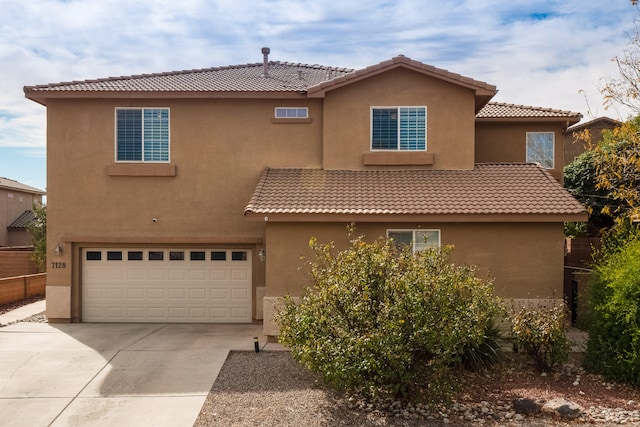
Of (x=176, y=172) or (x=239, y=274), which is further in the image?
(x=239, y=274)

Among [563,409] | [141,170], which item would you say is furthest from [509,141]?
[141,170]

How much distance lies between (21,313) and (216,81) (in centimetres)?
946

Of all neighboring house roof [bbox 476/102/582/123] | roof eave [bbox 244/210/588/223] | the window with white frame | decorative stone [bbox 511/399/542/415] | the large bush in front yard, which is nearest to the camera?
the large bush in front yard

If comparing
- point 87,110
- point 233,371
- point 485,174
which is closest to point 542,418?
point 233,371

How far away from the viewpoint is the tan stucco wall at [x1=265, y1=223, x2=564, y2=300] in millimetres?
12492

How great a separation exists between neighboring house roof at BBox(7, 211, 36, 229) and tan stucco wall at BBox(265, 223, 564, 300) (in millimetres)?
26880

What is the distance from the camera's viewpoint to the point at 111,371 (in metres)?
10.3

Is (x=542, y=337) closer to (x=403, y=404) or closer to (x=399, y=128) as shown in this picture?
(x=403, y=404)

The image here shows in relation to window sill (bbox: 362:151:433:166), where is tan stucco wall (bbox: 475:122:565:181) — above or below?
above

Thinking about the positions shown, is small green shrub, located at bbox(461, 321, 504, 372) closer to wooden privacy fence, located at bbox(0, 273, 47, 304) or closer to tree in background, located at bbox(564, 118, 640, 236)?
tree in background, located at bbox(564, 118, 640, 236)

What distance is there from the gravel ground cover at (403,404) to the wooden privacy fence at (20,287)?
1201cm

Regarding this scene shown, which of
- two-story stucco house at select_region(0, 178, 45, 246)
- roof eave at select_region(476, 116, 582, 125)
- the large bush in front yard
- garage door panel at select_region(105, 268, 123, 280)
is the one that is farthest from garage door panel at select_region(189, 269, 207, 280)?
two-story stucco house at select_region(0, 178, 45, 246)

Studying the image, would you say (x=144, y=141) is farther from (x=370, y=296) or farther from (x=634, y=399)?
(x=634, y=399)

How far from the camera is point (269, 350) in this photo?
38.5 feet
